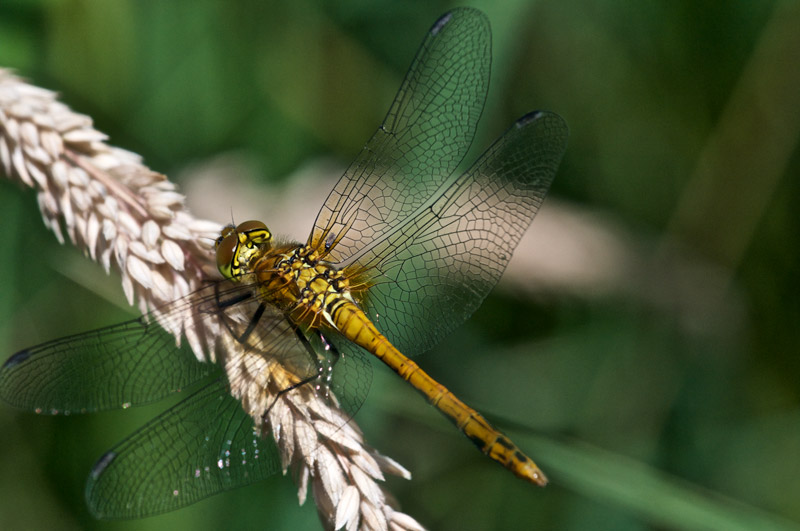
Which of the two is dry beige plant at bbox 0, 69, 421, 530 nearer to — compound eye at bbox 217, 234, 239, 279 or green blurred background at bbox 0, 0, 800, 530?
compound eye at bbox 217, 234, 239, 279

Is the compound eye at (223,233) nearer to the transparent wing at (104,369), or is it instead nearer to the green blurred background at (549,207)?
the transparent wing at (104,369)

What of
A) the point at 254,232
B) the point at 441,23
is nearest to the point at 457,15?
the point at 441,23

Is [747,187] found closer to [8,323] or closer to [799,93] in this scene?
[799,93]

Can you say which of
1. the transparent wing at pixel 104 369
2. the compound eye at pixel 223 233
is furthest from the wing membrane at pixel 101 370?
the compound eye at pixel 223 233

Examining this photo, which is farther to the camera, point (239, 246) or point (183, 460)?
point (239, 246)

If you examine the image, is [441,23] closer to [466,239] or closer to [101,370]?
[466,239]

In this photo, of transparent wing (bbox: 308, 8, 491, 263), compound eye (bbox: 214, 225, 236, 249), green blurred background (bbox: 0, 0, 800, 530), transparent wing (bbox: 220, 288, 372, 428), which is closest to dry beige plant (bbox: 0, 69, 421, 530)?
transparent wing (bbox: 220, 288, 372, 428)

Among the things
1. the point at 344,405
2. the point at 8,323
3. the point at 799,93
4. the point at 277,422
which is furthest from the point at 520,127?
the point at 8,323
